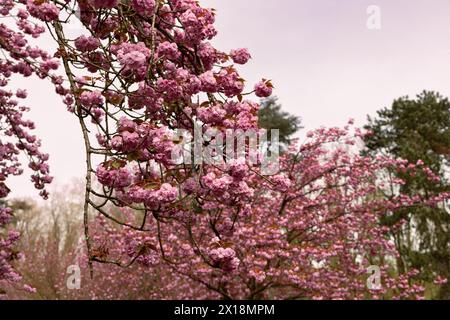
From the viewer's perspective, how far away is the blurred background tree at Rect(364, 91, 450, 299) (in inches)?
639

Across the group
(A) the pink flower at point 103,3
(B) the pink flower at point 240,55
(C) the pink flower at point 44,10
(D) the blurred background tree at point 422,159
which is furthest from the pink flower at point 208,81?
(D) the blurred background tree at point 422,159

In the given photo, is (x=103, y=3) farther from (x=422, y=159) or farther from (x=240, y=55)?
(x=422, y=159)

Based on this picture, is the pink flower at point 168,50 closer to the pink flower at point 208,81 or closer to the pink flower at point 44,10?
the pink flower at point 208,81

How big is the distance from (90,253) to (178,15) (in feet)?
5.33

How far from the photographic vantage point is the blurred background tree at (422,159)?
1622 cm

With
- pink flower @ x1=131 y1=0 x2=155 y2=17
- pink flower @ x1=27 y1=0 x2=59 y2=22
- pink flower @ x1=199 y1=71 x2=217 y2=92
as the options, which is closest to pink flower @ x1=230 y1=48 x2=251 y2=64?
pink flower @ x1=199 y1=71 x2=217 y2=92

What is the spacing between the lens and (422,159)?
1683 cm

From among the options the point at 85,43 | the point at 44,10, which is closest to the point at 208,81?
the point at 85,43

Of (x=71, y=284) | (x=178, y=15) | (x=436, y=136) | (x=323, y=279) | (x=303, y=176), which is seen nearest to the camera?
(x=178, y=15)

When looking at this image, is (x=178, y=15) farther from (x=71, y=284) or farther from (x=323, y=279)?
(x=71, y=284)

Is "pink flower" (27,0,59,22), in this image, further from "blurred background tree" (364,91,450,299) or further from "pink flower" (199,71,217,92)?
"blurred background tree" (364,91,450,299)

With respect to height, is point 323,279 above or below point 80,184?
below
